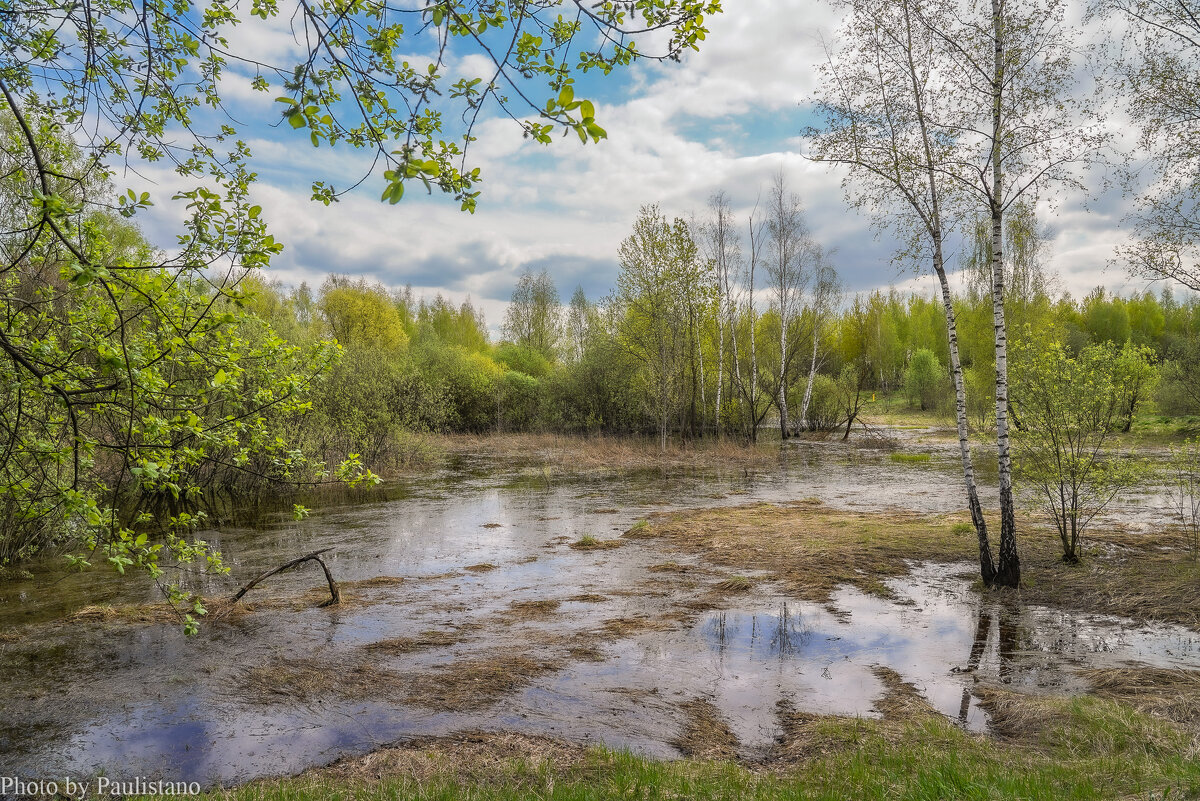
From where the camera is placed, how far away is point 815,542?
44.0 feet

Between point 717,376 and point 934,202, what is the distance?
2978 centimetres

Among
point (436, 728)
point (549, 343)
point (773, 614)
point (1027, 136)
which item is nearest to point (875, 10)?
point (1027, 136)

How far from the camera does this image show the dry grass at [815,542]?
36.8ft

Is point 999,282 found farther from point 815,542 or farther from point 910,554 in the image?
point 815,542

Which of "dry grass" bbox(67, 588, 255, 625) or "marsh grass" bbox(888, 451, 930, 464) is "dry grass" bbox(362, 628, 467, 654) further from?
"marsh grass" bbox(888, 451, 930, 464)

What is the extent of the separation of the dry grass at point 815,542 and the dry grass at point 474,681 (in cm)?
479

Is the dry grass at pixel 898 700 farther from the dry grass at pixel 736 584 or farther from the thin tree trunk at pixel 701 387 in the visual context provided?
the thin tree trunk at pixel 701 387

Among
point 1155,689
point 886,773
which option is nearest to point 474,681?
point 886,773

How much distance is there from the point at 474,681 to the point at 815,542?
856 cm

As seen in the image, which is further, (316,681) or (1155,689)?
(316,681)

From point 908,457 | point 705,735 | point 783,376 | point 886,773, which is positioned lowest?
point 705,735

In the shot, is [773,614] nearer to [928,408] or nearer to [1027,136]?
[1027,136]

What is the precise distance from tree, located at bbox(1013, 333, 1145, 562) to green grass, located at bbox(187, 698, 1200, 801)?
19.3 ft

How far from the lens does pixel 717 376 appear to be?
39.7 meters
